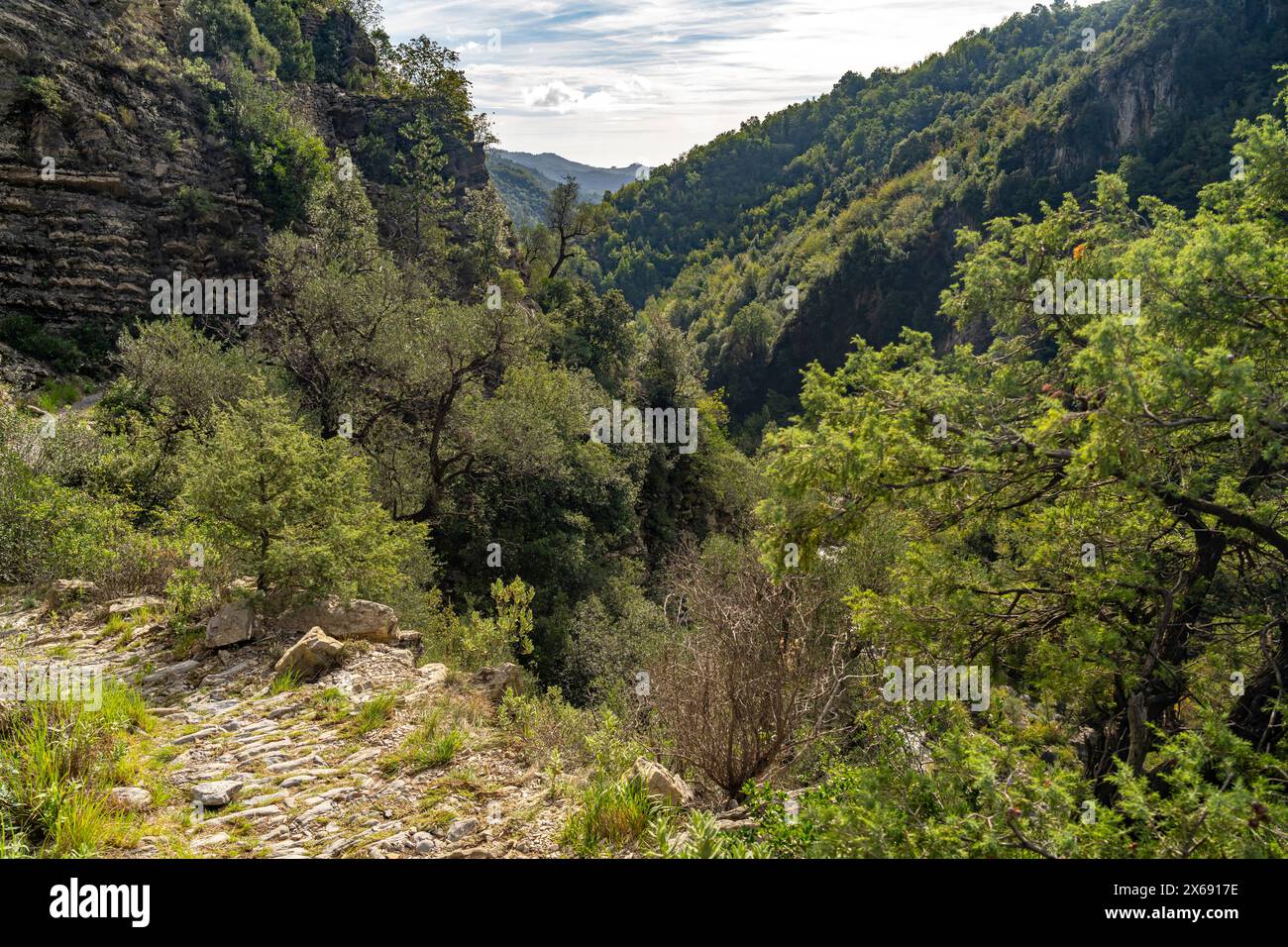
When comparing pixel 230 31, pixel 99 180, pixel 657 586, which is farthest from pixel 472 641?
pixel 230 31

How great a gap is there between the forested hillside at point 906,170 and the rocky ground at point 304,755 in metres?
45.2

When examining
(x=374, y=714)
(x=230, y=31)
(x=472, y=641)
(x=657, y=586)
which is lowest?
(x=657, y=586)

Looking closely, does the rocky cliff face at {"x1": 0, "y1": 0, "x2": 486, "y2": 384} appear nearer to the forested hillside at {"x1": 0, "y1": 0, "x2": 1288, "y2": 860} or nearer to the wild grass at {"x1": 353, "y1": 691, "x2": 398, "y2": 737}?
the forested hillside at {"x1": 0, "y1": 0, "x2": 1288, "y2": 860}

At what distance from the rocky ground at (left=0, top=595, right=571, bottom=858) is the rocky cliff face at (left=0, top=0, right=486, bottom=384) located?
1680 cm

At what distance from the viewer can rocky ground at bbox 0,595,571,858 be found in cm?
427

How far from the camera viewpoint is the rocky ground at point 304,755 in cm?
427

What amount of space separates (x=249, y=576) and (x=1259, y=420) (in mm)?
9219

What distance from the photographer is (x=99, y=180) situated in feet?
76.6

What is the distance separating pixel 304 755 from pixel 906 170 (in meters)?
109

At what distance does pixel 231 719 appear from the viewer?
18.9 ft

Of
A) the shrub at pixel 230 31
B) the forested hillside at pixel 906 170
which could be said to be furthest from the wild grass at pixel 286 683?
the forested hillside at pixel 906 170

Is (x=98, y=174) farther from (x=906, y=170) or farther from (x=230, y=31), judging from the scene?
(x=906, y=170)

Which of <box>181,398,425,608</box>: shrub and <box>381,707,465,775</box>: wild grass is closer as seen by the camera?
<box>381,707,465,775</box>: wild grass

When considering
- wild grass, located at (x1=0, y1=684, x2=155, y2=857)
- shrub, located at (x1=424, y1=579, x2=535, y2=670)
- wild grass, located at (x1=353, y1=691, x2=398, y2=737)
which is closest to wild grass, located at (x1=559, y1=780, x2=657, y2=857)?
wild grass, located at (x1=353, y1=691, x2=398, y2=737)
